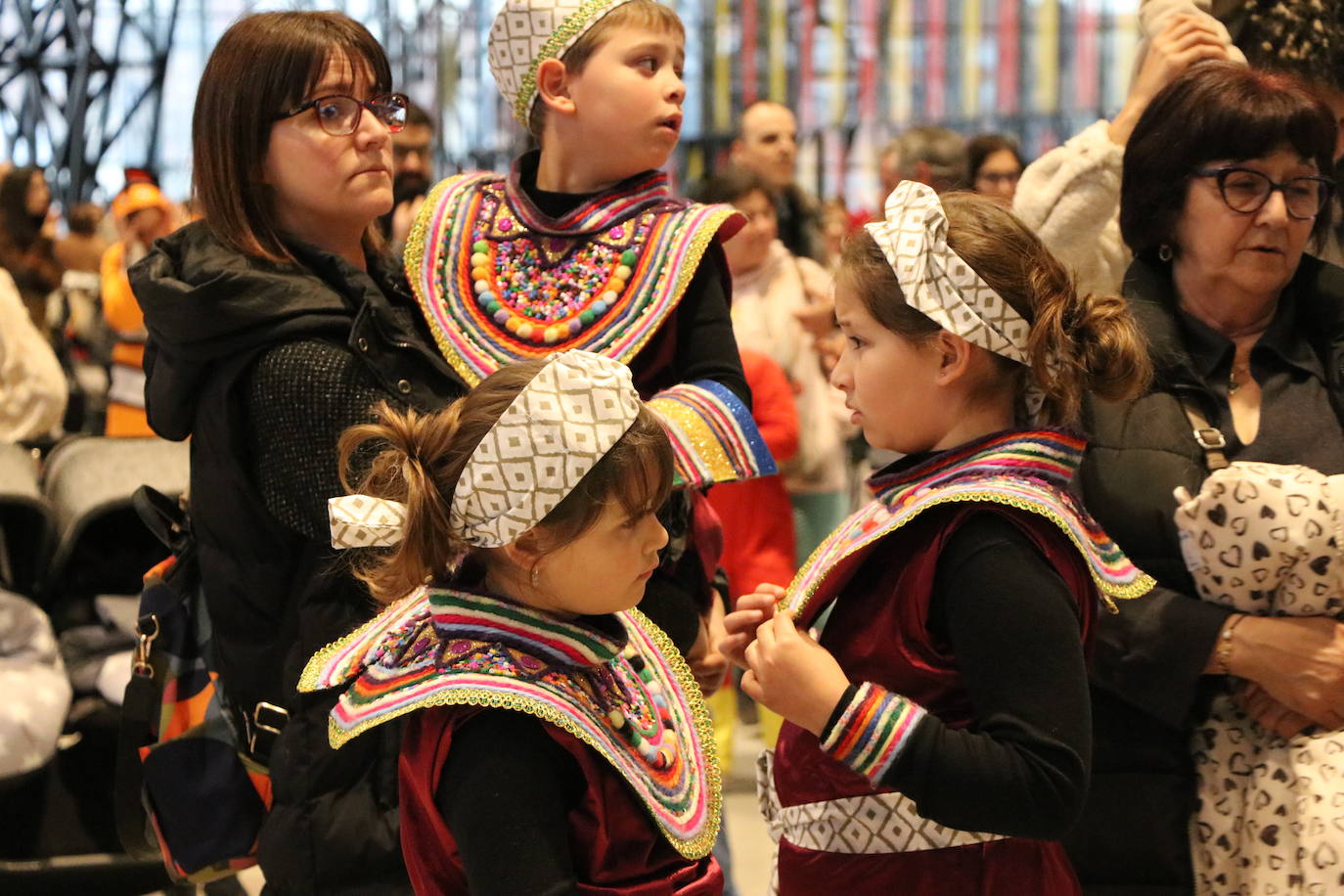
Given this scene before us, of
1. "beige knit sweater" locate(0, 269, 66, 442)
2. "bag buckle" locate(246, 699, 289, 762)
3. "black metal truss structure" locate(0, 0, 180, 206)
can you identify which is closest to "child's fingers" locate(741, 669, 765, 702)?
"bag buckle" locate(246, 699, 289, 762)

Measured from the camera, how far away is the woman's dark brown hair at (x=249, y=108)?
2.00 metres

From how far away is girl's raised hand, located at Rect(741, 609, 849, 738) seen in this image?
1.50m

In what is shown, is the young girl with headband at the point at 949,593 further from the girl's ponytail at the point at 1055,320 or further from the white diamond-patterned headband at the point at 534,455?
the white diamond-patterned headband at the point at 534,455

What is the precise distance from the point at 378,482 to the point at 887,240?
0.56 meters

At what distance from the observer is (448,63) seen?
893 cm

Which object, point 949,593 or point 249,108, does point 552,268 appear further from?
point 949,593

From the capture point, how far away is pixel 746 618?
167cm

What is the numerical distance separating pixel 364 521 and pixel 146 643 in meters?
0.85

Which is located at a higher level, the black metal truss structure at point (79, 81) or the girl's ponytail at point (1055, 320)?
the girl's ponytail at point (1055, 320)

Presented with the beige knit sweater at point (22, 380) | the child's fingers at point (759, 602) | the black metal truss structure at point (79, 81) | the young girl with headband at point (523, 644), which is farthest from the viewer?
the black metal truss structure at point (79, 81)

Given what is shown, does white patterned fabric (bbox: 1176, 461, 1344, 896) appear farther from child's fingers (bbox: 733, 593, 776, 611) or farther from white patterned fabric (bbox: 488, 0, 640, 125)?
white patterned fabric (bbox: 488, 0, 640, 125)

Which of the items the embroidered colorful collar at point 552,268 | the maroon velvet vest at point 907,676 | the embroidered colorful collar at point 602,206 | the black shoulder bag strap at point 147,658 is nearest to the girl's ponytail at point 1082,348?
the maroon velvet vest at point 907,676

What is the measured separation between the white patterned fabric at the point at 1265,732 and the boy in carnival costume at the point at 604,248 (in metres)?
0.54

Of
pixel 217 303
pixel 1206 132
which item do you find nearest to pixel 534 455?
pixel 217 303
